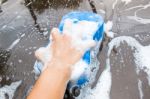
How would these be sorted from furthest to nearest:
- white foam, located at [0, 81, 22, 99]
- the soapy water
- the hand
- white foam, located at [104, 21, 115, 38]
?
white foam, located at [104, 21, 115, 38] < white foam, located at [0, 81, 22, 99] < the soapy water < the hand

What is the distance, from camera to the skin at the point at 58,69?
1867 mm

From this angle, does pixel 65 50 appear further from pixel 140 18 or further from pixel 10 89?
pixel 140 18

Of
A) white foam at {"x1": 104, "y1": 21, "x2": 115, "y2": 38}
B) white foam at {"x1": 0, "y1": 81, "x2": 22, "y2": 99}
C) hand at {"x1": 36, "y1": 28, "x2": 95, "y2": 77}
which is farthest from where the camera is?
white foam at {"x1": 104, "y1": 21, "x2": 115, "y2": 38}

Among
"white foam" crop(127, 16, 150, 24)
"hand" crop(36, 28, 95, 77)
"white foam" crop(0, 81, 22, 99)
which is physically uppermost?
"hand" crop(36, 28, 95, 77)

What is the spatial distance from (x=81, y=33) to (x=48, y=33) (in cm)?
52

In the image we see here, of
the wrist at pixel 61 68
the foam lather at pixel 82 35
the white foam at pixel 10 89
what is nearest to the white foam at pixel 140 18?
the foam lather at pixel 82 35

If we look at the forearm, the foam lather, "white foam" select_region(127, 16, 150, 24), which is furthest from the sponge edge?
A: "white foam" select_region(127, 16, 150, 24)

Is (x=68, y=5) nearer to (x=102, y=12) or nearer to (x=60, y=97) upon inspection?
(x=102, y=12)

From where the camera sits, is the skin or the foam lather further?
the foam lather

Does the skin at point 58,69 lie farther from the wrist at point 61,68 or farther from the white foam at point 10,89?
the white foam at point 10,89

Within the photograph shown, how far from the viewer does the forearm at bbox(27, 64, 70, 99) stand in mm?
1855

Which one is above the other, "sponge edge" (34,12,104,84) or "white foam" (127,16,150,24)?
"sponge edge" (34,12,104,84)

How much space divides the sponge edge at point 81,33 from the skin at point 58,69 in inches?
1.7

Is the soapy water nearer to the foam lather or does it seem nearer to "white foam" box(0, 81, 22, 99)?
the foam lather
